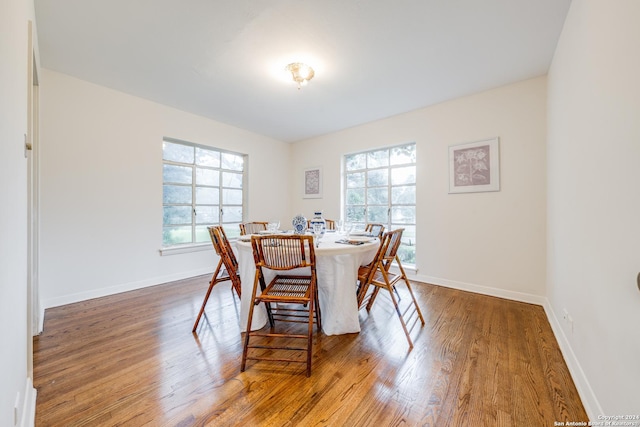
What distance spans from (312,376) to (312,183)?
3.81m

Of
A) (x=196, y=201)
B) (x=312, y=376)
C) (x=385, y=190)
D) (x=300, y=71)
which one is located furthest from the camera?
(x=385, y=190)

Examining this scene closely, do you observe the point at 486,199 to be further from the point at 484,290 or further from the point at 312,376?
the point at 312,376

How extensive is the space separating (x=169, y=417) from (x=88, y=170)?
2970 mm

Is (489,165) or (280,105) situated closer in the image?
(489,165)

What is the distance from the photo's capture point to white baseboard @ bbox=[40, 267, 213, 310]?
264 cm

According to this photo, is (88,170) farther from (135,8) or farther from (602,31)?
(602,31)

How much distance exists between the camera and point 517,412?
4.17 ft

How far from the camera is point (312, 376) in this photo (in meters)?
1.56

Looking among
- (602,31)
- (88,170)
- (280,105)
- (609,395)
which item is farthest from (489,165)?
(88,170)

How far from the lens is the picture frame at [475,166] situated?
301 cm

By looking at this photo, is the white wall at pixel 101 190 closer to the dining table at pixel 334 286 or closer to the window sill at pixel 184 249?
the window sill at pixel 184 249

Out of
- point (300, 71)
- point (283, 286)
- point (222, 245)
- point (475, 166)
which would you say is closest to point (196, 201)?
point (222, 245)

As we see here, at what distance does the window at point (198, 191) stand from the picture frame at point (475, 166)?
11.7ft

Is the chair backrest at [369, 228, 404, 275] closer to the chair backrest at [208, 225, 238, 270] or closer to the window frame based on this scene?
the chair backrest at [208, 225, 238, 270]
